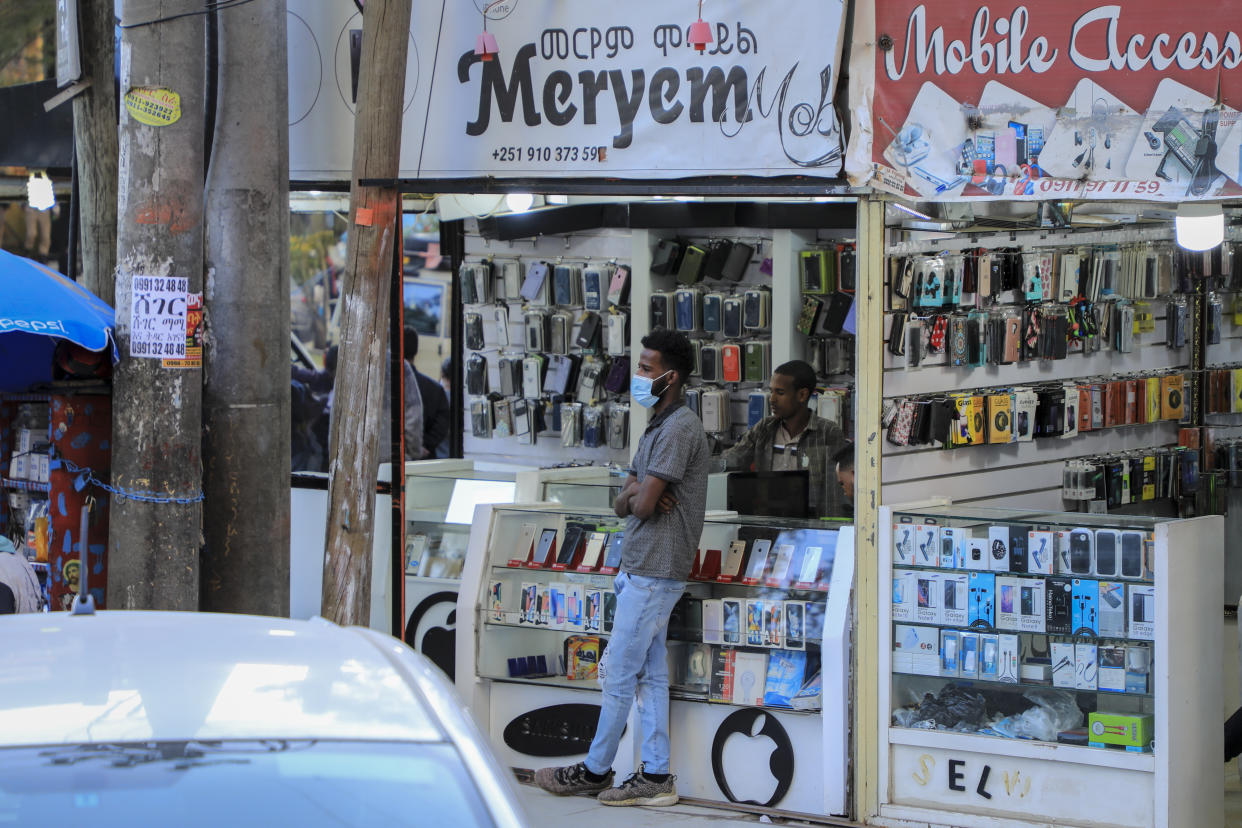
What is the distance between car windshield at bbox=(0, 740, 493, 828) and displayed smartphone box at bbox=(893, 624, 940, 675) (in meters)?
3.77

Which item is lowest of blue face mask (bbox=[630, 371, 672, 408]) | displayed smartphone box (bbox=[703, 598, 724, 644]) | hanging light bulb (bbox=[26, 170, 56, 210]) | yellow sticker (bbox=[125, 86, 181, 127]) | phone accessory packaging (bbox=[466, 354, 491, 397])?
displayed smartphone box (bbox=[703, 598, 724, 644])

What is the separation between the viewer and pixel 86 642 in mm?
2787

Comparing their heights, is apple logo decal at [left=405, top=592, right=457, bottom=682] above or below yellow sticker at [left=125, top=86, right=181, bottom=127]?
below

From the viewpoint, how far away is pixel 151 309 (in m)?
5.84

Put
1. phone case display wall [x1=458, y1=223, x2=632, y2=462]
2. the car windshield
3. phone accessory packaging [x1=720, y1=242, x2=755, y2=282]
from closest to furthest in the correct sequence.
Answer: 1. the car windshield
2. phone accessory packaging [x1=720, y1=242, x2=755, y2=282]
3. phone case display wall [x1=458, y1=223, x2=632, y2=462]

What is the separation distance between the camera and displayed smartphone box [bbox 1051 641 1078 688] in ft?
18.9

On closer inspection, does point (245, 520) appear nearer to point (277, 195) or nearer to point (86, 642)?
point (277, 195)

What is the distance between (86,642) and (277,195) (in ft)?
12.4

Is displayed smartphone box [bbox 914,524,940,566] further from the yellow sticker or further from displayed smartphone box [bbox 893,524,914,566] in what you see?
the yellow sticker

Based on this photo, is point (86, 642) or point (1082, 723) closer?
point (86, 642)

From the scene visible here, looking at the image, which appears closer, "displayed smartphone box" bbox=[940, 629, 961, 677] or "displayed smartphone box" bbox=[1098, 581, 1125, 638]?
"displayed smartphone box" bbox=[1098, 581, 1125, 638]

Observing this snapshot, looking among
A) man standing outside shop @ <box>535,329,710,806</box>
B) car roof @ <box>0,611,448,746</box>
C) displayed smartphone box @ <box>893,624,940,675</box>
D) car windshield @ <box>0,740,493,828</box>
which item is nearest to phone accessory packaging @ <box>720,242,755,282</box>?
man standing outside shop @ <box>535,329,710,806</box>

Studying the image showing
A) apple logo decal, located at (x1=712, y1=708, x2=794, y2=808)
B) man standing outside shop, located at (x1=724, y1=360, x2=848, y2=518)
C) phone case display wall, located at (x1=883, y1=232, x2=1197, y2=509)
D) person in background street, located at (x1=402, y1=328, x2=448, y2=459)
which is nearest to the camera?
apple logo decal, located at (x1=712, y1=708, x2=794, y2=808)

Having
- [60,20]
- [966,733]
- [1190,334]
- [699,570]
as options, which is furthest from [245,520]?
[1190,334]
